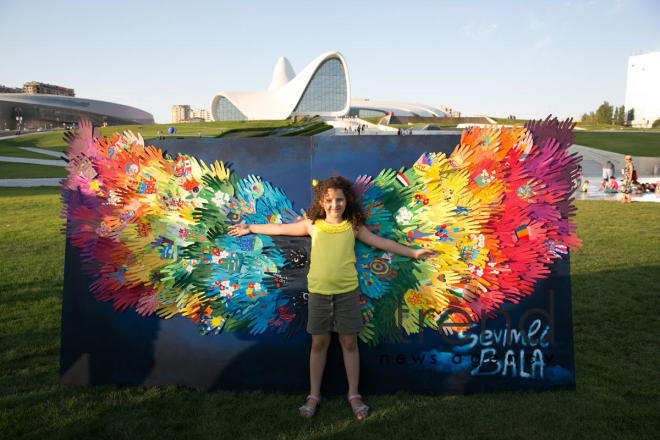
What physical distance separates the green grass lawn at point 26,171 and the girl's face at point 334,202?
59.0 feet

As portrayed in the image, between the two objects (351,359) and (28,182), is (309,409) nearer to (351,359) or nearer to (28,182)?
(351,359)

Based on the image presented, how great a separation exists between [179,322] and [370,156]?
1.72 meters

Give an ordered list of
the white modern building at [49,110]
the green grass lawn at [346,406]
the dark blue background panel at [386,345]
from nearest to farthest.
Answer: the green grass lawn at [346,406] → the dark blue background panel at [386,345] → the white modern building at [49,110]

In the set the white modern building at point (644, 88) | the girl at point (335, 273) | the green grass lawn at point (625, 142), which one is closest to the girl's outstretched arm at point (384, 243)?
the girl at point (335, 273)

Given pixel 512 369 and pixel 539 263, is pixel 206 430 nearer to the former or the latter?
pixel 512 369

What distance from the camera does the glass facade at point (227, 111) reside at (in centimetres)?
6372

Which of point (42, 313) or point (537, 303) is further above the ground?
point (537, 303)

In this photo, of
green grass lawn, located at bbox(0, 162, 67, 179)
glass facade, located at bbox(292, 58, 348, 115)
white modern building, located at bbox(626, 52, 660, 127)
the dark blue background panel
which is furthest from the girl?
white modern building, located at bbox(626, 52, 660, 127)

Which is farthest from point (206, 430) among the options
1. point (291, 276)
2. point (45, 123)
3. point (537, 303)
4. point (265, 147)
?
point (45, 123)

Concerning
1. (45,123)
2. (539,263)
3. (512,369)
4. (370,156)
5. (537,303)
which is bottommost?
(512,369)

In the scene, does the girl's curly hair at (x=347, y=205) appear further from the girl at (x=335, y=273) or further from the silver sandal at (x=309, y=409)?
the silver sandal at (x=309, y=409)

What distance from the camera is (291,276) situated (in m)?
2.86

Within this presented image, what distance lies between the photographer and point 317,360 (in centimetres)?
271

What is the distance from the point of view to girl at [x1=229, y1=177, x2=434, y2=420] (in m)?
2.59
